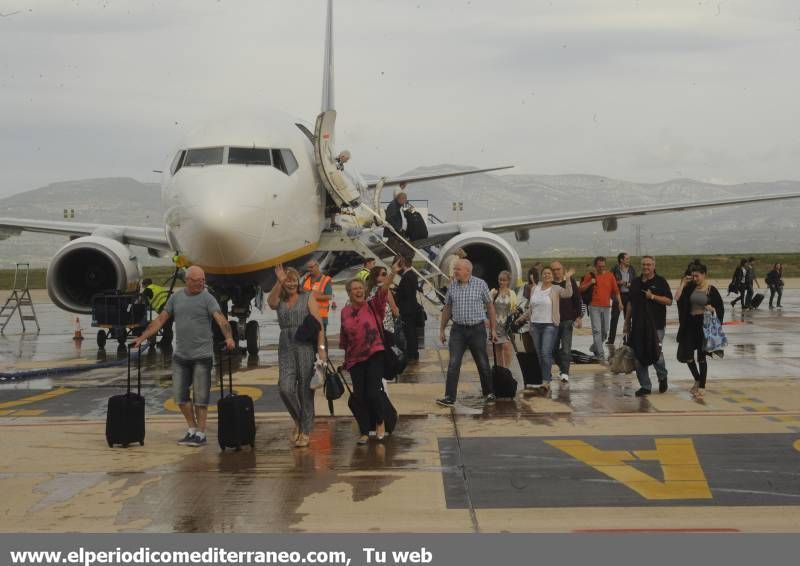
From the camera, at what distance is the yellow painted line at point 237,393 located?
11.8 m

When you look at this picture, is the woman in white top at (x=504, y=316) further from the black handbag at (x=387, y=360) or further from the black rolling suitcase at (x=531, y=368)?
the black handbag at (x=387, y=360)

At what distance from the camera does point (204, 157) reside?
1554cm

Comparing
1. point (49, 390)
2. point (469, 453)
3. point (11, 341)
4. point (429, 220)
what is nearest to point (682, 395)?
point (469, 453)

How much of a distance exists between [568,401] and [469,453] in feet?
10.7

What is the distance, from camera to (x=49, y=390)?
13539 millimetres

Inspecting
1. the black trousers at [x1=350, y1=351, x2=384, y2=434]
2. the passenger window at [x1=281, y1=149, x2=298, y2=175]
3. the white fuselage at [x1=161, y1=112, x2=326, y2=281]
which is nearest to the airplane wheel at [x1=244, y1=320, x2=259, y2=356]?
the white fuselage at [x1=161, y1=112, x2=326, y2=281]

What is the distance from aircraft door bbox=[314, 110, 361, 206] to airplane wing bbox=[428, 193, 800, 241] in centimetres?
514

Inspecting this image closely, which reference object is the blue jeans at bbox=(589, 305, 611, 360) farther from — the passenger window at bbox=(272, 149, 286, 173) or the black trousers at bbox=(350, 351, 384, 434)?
the black trousers at bbox=(350, 351, 384, 434)

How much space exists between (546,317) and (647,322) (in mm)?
1254

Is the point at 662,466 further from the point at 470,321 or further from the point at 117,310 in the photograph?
→ the point at 117,310

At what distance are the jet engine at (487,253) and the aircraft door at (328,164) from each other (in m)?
2.83

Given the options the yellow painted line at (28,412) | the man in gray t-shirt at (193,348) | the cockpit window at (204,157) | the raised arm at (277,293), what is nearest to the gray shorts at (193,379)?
the man in gray t-shirt at (193,348)

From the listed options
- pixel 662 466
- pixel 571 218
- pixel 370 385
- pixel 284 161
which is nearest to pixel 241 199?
pixel 284 161

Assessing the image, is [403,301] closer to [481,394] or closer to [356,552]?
[481,394]
